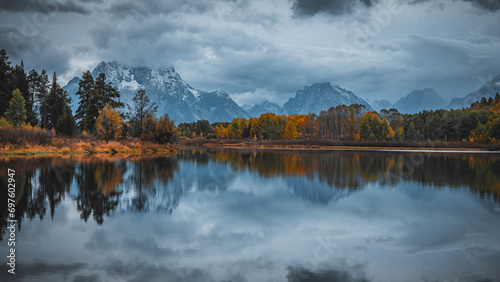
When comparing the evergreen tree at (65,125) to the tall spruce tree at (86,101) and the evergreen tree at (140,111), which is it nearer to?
the tall spruce tree at (86,101)

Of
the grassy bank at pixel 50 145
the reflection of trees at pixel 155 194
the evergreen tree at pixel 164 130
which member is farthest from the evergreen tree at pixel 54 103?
the reflection of trees at pixel 155 194

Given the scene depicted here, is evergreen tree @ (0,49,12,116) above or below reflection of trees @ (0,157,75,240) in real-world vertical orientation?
above

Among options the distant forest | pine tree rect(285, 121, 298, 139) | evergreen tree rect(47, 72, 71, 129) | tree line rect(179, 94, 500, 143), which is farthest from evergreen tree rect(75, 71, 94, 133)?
pine tree rect(285, 121, 298, 139)

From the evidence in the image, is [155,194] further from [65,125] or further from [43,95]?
[43,95]

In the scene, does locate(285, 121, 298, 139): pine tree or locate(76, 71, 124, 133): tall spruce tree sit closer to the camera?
locate(76, 71, 124, 133): tall spruce tree

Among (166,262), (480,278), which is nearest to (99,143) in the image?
(166,262)

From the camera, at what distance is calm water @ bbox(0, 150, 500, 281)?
8203mm

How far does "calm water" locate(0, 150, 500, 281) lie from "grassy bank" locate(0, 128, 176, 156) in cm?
2870

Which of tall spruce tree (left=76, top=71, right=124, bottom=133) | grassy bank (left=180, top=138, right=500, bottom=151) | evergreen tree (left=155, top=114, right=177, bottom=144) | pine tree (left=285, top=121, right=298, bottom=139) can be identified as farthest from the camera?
pine tree (left=285, top=121, right=298, bottom=139)

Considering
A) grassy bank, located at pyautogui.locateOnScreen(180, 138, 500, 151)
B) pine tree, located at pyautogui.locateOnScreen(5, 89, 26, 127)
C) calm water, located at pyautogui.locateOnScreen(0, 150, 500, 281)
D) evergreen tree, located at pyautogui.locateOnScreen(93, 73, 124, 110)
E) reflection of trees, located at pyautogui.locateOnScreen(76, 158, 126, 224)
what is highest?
evergreen tree, located at pyautogui.locateOnScreen(93, 73, 124, 110)

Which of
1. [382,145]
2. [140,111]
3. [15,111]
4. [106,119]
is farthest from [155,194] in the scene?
[382,145]

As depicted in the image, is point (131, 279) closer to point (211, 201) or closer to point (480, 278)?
point (480, 278)

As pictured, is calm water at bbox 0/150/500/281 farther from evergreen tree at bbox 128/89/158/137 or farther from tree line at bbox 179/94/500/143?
tree line at bbox 179/94/500/143

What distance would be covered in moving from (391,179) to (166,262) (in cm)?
2244
